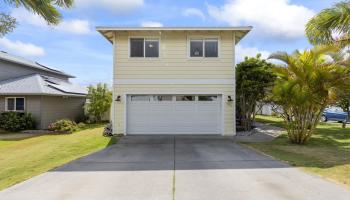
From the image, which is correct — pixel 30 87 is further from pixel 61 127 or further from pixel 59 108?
pixel 61 127

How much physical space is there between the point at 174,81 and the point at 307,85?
6462mm

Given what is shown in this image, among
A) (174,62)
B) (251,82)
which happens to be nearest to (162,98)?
(174,62)

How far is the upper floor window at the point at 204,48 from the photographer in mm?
17578

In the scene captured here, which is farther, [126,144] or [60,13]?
[126,144]

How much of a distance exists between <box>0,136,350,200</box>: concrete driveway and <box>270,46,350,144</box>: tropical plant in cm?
362

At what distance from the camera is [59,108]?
2372cm

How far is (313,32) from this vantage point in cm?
1252

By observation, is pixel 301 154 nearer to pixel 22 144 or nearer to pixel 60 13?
pixel 60 13

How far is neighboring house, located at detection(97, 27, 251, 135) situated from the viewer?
17.4m

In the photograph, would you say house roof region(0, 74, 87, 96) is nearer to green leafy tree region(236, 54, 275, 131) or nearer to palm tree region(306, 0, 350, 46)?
green leafy tree region(236, 54, 275, 131)

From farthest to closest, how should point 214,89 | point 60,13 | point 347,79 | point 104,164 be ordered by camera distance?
point 214,89 < point 347,79 < point 60,13 < point 104,164

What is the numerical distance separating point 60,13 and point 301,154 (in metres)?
9.49

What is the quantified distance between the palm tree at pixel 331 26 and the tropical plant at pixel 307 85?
0.56 m

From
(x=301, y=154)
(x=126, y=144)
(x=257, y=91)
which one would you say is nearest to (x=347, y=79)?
(x=301, y=154)
